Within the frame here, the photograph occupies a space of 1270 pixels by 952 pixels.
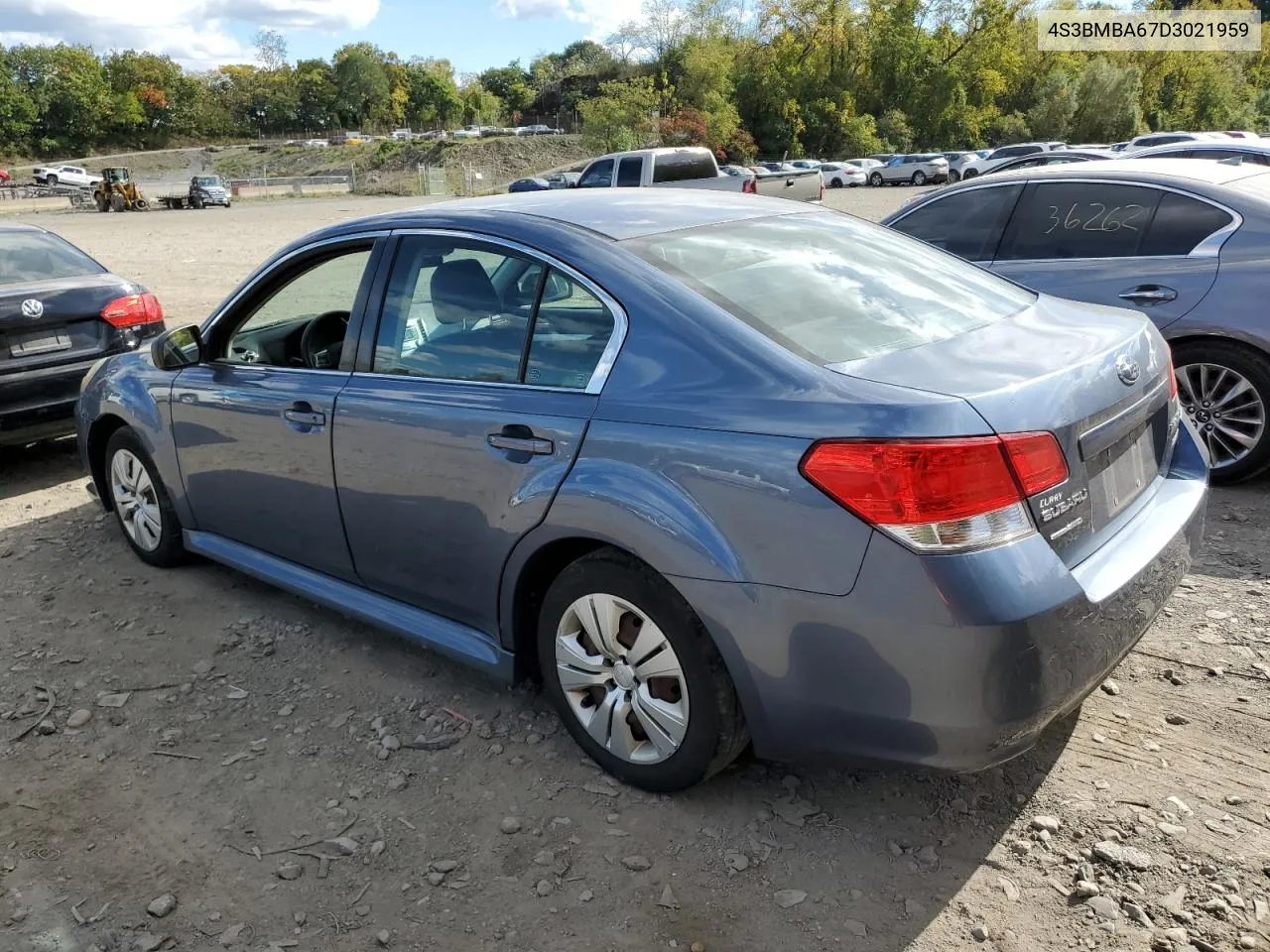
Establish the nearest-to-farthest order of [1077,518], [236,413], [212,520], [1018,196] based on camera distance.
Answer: [1077,518] < [236,413] < [212,520] < [1018,196]

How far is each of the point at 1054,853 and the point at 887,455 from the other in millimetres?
1204

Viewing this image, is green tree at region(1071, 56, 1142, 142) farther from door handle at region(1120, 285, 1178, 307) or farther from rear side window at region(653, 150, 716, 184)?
door handle at region(1120, 285, 1178, 307)

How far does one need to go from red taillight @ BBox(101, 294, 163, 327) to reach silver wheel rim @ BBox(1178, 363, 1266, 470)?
6.24m

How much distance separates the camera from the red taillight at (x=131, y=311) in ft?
21.5

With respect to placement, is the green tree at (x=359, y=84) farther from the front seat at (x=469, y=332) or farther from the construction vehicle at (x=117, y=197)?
the front seat at (x=469, y=332)

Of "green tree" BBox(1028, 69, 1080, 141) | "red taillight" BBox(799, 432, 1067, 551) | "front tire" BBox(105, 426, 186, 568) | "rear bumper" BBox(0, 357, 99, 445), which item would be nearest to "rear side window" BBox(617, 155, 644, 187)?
"rear bumper" BBox(0, 357, 99, 445)

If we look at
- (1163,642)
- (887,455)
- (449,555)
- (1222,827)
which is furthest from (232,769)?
(1163,642)

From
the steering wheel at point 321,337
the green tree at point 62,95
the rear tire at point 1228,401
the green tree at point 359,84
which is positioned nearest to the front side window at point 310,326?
the steering wheel at point 321,337

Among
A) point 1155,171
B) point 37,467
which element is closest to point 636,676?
point 1155,171

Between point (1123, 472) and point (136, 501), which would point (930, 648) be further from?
point (136, 501)

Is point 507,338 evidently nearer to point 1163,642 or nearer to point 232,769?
point 232,769

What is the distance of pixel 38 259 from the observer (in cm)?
676

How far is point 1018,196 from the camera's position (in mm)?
6023

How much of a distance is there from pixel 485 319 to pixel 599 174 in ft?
56.5
